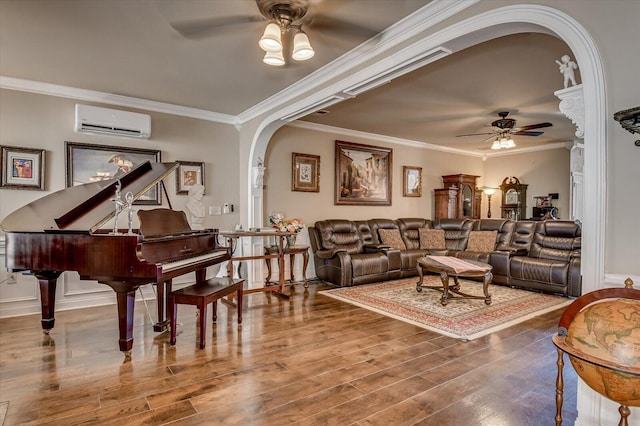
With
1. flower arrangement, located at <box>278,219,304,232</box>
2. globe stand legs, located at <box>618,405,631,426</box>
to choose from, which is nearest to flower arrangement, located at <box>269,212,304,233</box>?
flower arrangement, located at <box>278,219,304,232</box>

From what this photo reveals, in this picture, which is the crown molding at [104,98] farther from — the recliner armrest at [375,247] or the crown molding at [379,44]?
the recliner armrest at [375,247]

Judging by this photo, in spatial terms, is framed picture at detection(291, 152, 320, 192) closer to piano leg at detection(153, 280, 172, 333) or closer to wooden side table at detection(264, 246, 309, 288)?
wooden side table at detection(264, 246, 309, 288)

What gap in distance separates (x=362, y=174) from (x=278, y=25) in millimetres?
4408

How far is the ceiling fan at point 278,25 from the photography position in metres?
2.29

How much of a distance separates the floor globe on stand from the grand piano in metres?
2.54

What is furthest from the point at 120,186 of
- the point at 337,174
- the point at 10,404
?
the point at 337,174

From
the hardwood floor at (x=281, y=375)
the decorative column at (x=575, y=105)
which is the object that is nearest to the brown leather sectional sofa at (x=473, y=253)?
the hardwood floor at (x=281, y=375)

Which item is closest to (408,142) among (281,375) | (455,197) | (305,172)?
(455,197)

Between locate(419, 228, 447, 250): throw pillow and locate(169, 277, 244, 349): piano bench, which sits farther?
locate(419, 228, 447, 250): throw pillow

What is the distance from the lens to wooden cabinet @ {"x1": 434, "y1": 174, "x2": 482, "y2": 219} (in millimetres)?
7590

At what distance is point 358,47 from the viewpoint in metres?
2.98

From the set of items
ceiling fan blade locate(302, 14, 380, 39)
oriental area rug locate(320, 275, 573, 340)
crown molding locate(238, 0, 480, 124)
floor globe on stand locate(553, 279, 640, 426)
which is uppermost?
ceiling fan blade locate(302, 14, 380, 39)

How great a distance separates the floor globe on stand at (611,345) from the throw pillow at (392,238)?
186 inches

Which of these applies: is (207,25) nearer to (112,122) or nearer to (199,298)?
(199,298)
